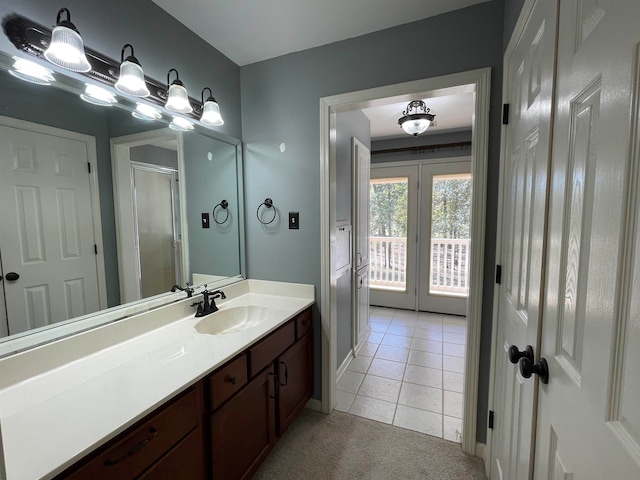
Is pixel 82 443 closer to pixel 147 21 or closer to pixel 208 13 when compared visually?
pixel 147 21

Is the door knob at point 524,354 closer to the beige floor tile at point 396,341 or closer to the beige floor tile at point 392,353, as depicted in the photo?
the beige floor tile at point 392,353

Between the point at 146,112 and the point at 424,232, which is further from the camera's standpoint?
the point at 424,232

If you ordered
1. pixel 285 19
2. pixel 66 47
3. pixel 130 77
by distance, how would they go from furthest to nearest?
pixel 285 19 → pixel 130 77 → pixel 66 47

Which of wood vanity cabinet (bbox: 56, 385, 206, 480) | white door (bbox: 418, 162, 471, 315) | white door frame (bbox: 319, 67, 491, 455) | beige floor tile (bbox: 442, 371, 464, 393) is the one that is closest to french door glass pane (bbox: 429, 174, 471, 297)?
white door (bbox: 418, 162, 471, 315)

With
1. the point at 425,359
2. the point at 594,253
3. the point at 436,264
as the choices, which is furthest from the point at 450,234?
the point at 594,253

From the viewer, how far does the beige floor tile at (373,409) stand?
2.06 m

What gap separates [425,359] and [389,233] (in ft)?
6.58

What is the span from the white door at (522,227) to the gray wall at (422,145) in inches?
101

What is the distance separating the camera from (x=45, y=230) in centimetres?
119

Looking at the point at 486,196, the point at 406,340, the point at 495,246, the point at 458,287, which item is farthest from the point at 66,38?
the point at 458,287

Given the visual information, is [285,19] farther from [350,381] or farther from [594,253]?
[350,381]

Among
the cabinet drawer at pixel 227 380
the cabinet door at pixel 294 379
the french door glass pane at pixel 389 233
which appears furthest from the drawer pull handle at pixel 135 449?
the french door glass pane at pixel 389 233

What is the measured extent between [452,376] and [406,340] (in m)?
0.76

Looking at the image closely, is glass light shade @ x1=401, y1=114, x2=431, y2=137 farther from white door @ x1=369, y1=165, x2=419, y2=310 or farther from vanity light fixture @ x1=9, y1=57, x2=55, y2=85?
vanity light fixture @ x1=9, y1=57, x2=55, y2=85
